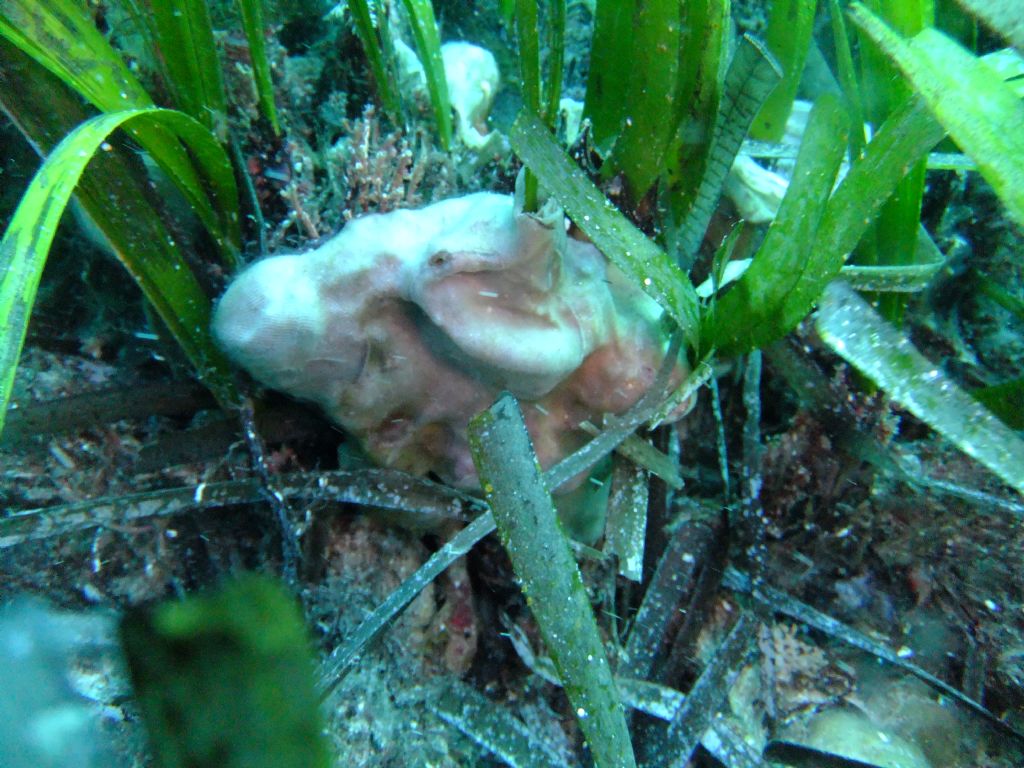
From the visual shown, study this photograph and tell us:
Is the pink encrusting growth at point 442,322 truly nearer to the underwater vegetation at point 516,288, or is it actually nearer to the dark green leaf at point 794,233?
the underwater vegetation at point 516,288

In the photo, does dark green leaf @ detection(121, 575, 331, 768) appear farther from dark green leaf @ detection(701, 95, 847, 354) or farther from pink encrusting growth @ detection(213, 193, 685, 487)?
dark green leaf @ detection(701, 95, 847, 354)

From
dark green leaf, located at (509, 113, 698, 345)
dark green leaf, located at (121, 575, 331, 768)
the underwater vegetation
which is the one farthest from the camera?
dark green leaf, located at (509, 113, 698, 345)

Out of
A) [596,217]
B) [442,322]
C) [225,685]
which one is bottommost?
[225,685]

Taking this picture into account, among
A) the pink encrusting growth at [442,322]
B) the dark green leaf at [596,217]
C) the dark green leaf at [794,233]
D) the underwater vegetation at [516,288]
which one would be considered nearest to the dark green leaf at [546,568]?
the underwater vegetation at [516,288]

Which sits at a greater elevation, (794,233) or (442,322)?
(794,233)

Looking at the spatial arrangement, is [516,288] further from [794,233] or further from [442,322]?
[794,233]

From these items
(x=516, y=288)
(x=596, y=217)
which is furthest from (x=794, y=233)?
(x=516, y=288)


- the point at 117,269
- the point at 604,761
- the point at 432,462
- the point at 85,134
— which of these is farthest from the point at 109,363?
the point at 604,761

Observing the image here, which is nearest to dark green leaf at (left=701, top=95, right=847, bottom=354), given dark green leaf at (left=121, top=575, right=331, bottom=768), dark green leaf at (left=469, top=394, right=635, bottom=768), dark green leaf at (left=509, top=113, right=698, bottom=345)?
dark green leaf at (left=509, top=113, right=698, bottom=345)
